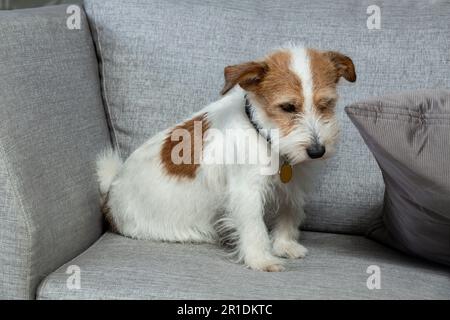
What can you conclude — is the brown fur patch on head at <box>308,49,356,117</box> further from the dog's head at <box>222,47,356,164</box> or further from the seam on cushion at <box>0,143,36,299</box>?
the seam on cushion at <box>0,143,36,299</box>

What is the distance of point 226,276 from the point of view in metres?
1.44

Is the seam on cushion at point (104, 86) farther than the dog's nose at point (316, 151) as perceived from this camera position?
Yes

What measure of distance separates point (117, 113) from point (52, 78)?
1.05ft

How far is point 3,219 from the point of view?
139 cm

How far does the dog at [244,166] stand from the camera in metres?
1.53

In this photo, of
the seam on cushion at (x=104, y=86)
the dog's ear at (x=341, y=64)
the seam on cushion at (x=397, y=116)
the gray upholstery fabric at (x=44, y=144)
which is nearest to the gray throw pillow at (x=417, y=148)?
the seam on cushion at (x=397, y=116)

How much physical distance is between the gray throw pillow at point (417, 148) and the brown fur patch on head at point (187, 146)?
17.9 inches

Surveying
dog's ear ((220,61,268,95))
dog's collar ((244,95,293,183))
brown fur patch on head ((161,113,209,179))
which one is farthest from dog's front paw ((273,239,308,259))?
dog's ear ((220,61,268,95))

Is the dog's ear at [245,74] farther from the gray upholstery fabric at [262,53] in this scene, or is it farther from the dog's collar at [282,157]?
the gray upholstery fabric at [262,53]

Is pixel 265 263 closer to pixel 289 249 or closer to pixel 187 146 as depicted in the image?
pixel 289 249

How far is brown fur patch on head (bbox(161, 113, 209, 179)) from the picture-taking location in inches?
66.7

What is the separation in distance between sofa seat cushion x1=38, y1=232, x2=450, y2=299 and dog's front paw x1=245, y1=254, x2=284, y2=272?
0.11ft

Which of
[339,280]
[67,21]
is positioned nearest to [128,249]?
[339,280]
